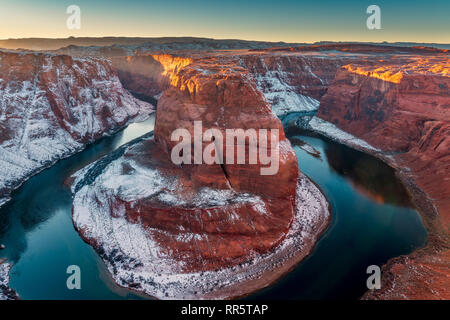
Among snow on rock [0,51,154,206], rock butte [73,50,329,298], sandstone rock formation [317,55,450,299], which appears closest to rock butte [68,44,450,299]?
sandstone rock formation [317,55,450,299]

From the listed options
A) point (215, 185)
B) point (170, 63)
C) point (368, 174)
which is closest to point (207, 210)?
point (215, 185)

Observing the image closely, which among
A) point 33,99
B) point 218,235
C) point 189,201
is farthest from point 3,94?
point 218,235

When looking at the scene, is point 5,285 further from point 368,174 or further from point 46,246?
point 368,174

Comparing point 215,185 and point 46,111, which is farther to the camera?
point 46,111

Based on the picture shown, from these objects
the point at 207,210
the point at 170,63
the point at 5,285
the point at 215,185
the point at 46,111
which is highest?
the point at 170,63

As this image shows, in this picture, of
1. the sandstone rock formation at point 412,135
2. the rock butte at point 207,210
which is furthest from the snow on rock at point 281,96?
the rock butte at point 207,210

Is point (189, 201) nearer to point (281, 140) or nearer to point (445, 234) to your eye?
point (281, 140)
